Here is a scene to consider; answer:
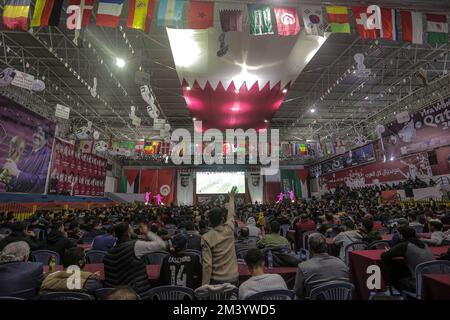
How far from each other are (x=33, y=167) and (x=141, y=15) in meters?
10.0

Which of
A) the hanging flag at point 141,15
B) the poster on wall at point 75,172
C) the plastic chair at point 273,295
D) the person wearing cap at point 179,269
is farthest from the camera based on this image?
the poster on wall at point 75,172

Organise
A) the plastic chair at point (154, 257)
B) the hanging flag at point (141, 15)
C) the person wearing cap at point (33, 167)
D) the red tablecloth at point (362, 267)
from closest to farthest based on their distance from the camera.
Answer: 1. the red tablecloth at point (362, 267)
2. the plastic chair at point (154, 257)
3. the hanging flag at point (141, 15)
4. the person wearing cap at point (33, 167)

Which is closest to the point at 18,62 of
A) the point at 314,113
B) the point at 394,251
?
the point at 394,251

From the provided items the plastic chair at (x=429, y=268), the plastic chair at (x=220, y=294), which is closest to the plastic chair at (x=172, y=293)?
the plastic chair at (x=220, y=294)

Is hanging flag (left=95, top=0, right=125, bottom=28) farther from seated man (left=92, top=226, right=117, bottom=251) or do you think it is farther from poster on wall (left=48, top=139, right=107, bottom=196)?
poster on wall (left=48, top=139, right=107, bottom=196)

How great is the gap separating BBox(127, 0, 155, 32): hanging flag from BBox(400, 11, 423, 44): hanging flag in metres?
6.15

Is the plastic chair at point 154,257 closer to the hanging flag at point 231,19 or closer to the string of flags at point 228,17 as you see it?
the string of flags at point 228,17

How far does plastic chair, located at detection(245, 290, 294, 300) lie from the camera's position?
187 cm

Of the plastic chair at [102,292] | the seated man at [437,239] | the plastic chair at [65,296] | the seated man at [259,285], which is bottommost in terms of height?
the plastic chair at [102,292]

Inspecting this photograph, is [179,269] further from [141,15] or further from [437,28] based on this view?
[437,28]

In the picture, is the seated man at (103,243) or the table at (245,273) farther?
the seated man at (103,243)

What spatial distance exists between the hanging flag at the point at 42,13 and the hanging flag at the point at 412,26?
8283 mm

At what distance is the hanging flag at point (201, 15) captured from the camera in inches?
226

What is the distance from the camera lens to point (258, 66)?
30.5 feet
